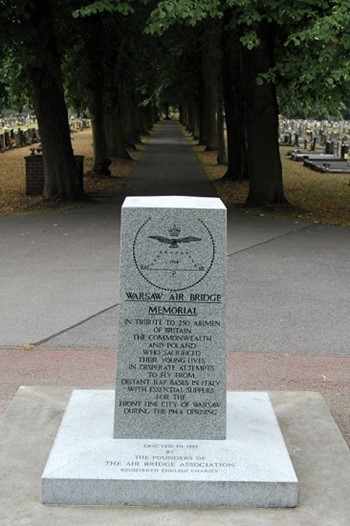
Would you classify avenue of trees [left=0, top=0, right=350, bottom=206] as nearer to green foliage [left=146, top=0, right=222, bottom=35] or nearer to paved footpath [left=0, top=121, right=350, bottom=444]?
green foliage [left=146, top=0, right=222, bottom=35]

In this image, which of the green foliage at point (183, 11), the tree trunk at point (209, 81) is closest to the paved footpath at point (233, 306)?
the green foliage at point (183, 11)

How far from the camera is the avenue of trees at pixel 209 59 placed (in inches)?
519

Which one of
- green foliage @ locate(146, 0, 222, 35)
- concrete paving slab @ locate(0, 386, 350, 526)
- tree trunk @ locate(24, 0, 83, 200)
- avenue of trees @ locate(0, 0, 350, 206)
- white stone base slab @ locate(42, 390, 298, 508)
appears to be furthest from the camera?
tree trunk @ locate(24, 0, 83, 200)

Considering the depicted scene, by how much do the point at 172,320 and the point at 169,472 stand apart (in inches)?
33.7

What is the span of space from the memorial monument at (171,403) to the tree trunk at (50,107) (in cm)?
1248

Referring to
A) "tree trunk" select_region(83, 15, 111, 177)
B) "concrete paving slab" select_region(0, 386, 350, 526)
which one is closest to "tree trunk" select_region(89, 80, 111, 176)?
"tree trunk" select_region(83, 15, 111, 177)

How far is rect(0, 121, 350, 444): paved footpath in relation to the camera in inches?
259

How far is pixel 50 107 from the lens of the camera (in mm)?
17297

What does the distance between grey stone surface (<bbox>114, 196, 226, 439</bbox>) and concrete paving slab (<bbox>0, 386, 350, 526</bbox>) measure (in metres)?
0.56

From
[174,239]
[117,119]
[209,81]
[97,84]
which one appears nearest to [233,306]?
[174,239]

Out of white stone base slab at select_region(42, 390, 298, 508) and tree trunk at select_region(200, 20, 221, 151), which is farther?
tree trunk at select_region(200, 20, 221, 151)

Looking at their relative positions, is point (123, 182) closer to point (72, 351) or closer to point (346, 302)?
point (346, 302)

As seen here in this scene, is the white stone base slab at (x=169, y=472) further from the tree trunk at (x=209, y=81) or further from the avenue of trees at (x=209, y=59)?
the tree trunk at (x=209, y=81)

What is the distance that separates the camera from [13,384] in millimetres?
6316
